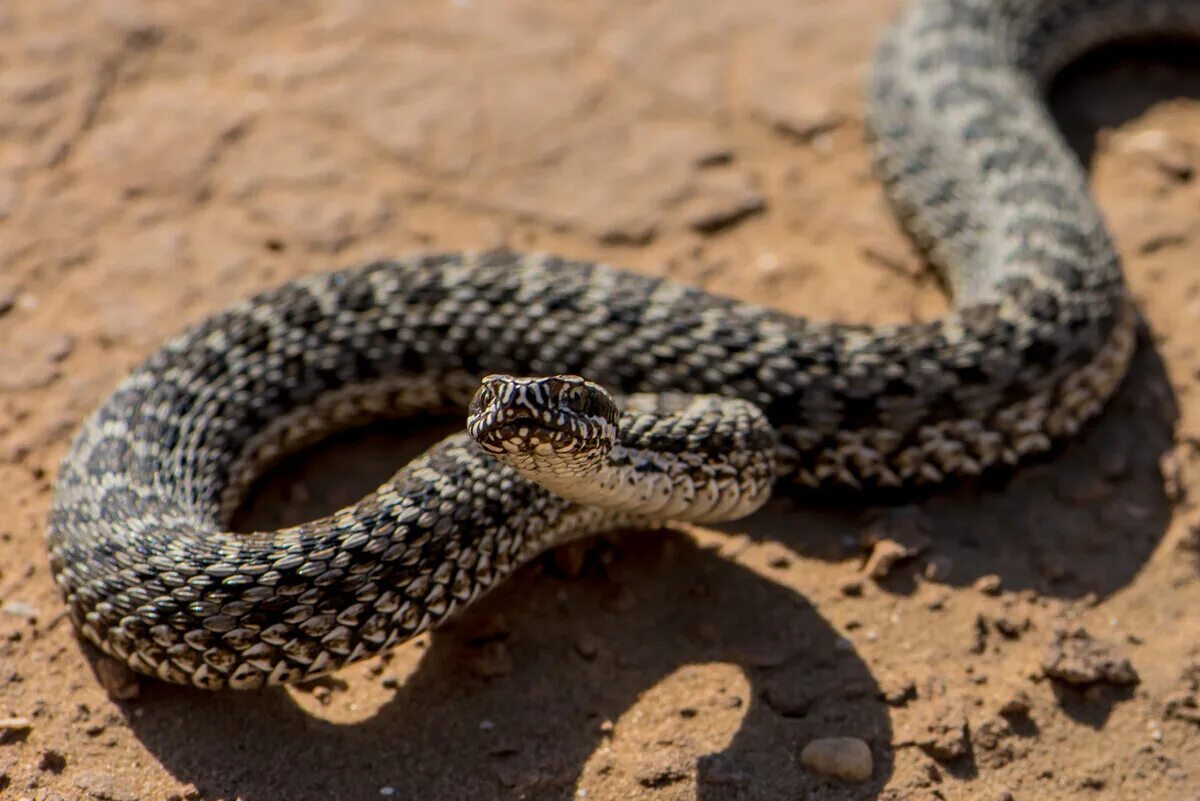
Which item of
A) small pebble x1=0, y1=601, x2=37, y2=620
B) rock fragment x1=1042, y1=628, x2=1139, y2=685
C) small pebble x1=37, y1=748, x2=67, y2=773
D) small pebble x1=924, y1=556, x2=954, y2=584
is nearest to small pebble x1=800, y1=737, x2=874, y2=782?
rock fragment x1=1042, y1=628, x2=1139, y2=685

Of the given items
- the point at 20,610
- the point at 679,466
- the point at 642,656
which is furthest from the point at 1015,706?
the point at 20,610

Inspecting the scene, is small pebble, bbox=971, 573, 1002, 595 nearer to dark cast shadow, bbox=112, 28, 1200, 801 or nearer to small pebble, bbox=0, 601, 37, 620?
dark cast shadow, bbox=112, 28, 1200, 801

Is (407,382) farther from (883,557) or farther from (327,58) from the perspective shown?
(327,58)

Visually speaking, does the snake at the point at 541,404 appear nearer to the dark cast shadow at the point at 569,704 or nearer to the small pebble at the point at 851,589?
the dark cast shadow at the point at 569,704

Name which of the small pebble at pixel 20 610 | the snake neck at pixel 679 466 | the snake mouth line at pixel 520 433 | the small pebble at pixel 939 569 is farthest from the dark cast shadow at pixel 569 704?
the snake mouth line at pixel 520 433

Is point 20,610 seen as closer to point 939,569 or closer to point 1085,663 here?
point 939,569

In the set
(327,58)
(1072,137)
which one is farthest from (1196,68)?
(327,58)
